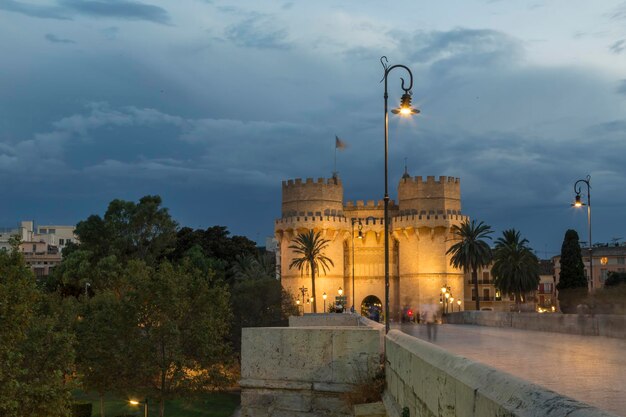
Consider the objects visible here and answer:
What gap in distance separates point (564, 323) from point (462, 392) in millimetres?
19440

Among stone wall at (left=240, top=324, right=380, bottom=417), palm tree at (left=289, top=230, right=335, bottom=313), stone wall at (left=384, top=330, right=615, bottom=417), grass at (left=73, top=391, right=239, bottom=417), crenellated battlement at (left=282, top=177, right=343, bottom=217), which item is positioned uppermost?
crenellated battlement at (left=282, top=177, right=343, bottom=217)

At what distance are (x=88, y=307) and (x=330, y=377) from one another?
39.1m

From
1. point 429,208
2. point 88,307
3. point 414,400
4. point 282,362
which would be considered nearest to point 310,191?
point 429,208

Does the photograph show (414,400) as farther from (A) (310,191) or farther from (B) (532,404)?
(A) (310,191)

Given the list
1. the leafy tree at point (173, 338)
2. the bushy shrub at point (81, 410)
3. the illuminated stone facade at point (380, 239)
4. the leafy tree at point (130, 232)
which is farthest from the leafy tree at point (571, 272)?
the leafy tree at point (130, 232)

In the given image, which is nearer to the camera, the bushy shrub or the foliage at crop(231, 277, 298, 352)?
the bushy shrub

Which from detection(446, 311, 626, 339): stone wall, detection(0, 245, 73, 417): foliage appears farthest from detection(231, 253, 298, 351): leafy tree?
detection(0, 245, 73, 417): foliage

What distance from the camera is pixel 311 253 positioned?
240 feet

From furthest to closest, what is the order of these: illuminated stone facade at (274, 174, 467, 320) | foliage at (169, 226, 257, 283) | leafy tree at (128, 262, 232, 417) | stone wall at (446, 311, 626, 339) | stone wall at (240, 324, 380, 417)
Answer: foliage at (169, 226, 257, 283)
illuminated stone facade at (274, 174, 467, 320)
leafy tree at (128, 262, 232, 417)
stone wall at (446, 311, 626, 339)
stone wall at (240, 324, 380, 417)

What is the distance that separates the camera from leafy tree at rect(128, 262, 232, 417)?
38219mm

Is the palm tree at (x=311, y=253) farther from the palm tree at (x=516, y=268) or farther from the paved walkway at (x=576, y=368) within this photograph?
the paved walkway at (x=576, y=368)

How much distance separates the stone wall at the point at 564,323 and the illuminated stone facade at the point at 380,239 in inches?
1506

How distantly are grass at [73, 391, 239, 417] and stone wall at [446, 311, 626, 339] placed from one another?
20469mm

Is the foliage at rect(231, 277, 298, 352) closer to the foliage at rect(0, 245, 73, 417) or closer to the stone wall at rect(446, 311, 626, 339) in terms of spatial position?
the stone wall at rect(446, 311, 626, 339)
